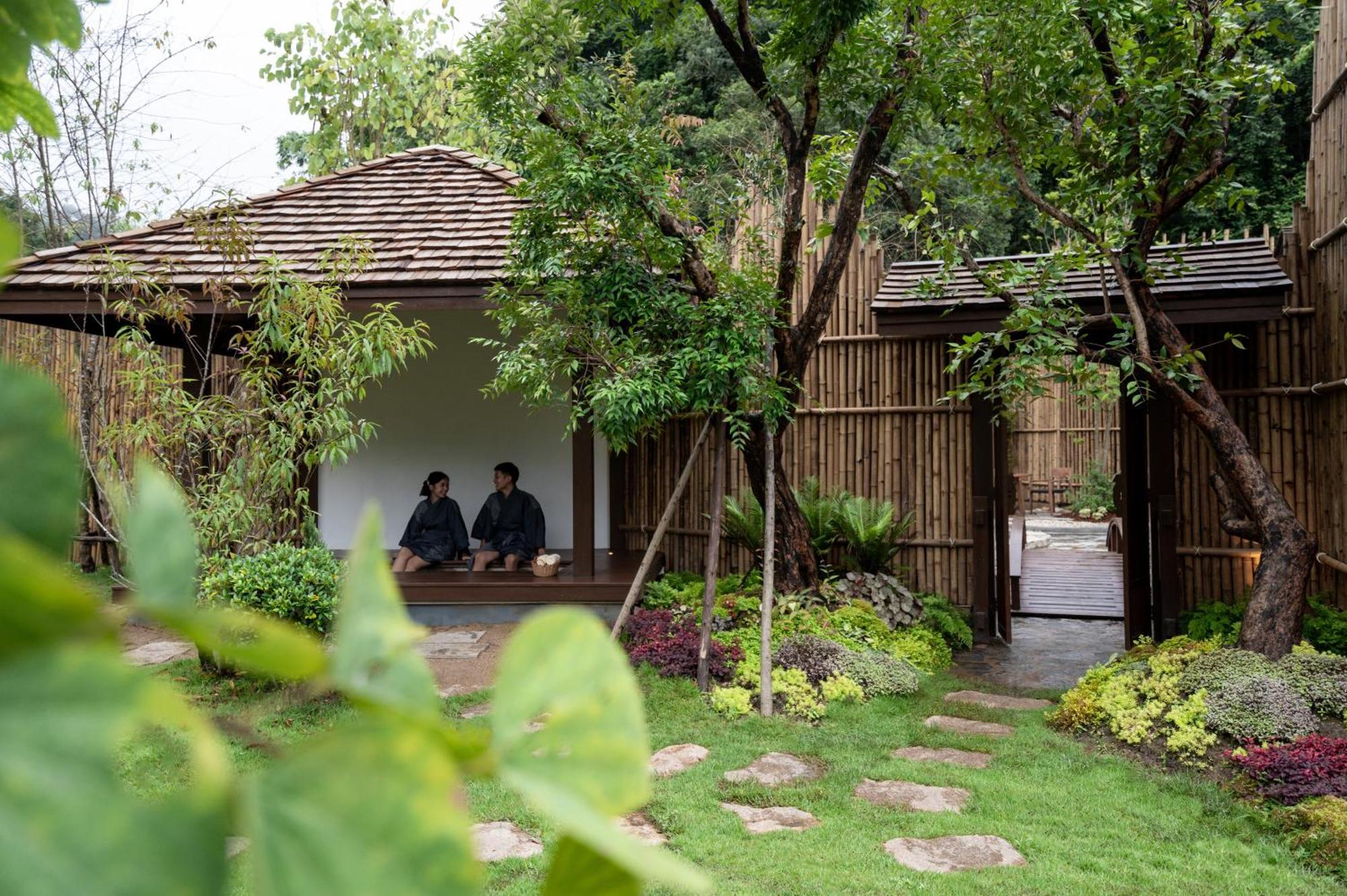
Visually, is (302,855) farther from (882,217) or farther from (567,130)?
(882,217)

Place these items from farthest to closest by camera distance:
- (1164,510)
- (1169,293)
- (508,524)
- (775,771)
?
1. (508,524)
2. (1164,510)
3. (1169,293)
4. (775,771)

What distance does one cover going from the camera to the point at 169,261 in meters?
7.07

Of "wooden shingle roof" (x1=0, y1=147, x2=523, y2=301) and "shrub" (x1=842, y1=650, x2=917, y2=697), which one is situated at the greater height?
"wooden shingle roof" (x1=0, y1=147, x2=523, y2=301)

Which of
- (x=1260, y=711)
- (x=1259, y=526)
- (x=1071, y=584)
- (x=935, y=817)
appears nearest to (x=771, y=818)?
(x=935, y=817)

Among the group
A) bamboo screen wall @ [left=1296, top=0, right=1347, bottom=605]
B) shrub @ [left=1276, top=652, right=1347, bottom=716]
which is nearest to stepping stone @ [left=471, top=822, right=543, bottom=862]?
shrub @ [left=1276, top=652, right=1347, bottom=716]

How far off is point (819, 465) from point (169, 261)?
5.46m

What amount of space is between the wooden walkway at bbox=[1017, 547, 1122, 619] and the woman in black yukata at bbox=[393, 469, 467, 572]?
18.6ft

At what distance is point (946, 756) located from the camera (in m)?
5.03

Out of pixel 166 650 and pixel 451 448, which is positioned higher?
pixel 451 448

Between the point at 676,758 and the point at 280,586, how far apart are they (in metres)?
2.58

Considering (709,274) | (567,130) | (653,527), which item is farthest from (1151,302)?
(653,527)

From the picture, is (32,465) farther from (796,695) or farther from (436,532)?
(436,532)

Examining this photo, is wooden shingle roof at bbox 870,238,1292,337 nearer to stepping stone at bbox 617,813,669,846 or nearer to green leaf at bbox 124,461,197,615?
stepping stone at bbox 617,813,669,846

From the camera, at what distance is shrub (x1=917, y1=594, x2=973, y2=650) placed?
24.4 ft
